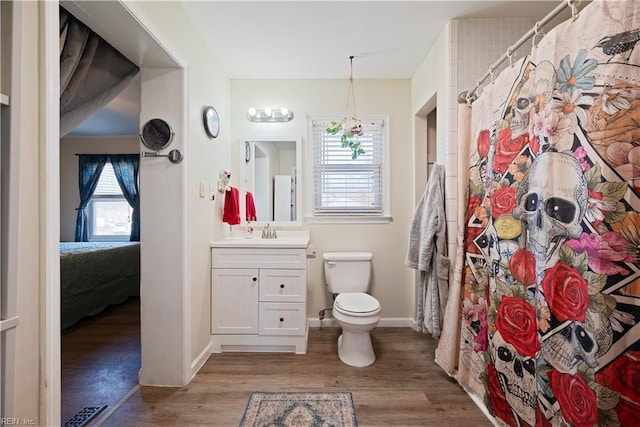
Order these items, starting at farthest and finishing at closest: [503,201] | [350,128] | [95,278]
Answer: [95,278] < [350,128] < [503,201]

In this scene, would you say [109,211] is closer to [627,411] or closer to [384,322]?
[384,322]

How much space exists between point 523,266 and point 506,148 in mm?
574

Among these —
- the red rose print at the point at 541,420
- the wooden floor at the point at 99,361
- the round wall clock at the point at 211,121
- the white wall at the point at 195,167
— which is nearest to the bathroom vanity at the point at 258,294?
the white wall at the point at 195,167

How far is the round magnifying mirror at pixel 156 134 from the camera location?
1686 mm

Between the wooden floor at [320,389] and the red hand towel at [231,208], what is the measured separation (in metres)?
1.08

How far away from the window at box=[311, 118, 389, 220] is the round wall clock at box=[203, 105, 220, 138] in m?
0.92

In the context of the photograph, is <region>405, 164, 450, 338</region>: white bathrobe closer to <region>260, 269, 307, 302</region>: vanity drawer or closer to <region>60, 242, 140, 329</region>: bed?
<region>260, 269, 307, 302</region>: vanity drawer

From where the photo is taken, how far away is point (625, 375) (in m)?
0.86

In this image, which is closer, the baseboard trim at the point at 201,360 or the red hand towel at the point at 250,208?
the baseboard trim at the point at 201,360

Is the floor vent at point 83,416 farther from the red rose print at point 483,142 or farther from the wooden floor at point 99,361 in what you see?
the red rose print at point 483,142

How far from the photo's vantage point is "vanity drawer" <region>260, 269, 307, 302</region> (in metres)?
2.11

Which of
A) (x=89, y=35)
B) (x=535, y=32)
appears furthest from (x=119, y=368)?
(x=535, y=32)

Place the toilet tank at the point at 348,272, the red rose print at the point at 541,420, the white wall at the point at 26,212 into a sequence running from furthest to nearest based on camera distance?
1. the toilet tank at the point at 348,272
2. the red rose print at the point at 541,420
3. the white wall at the point at 26,212

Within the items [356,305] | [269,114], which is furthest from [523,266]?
[269,114]
